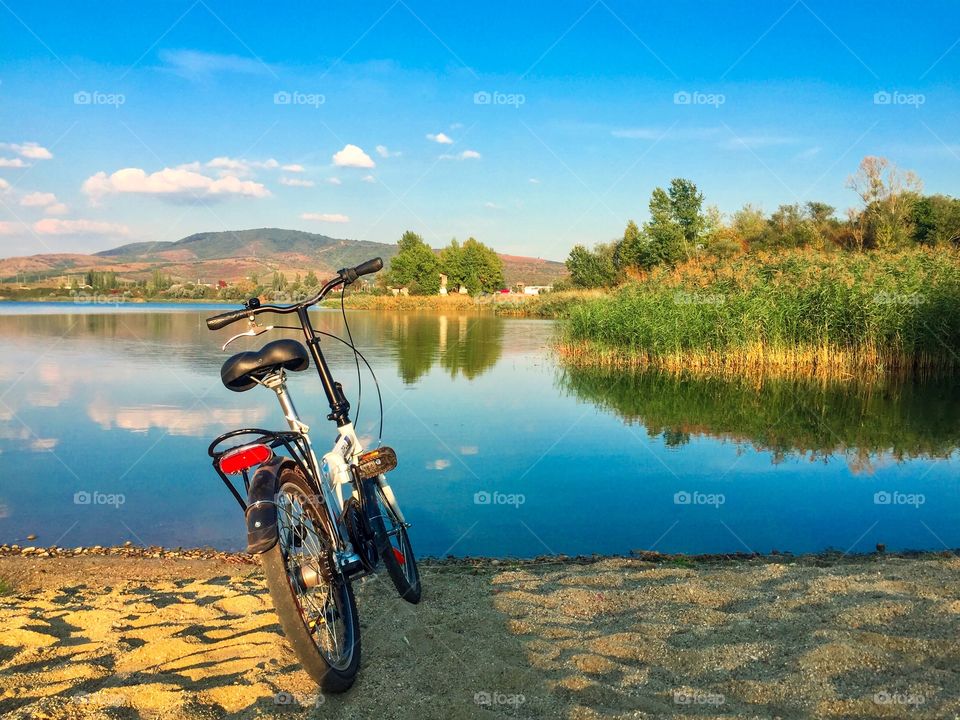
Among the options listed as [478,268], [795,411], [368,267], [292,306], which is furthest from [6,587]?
[478,268]

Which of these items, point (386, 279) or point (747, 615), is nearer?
point (747, 615)

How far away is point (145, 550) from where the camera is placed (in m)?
5.55

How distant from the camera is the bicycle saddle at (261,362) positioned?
3.13 meters

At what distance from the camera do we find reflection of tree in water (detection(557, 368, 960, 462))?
32.2ft

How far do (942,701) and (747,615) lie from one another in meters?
1.14

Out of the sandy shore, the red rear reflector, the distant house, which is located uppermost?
the distant house

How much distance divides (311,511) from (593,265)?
4771cm

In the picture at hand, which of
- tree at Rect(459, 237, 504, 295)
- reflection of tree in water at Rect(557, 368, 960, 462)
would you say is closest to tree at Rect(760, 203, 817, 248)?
reflection of tree in water at Rect(557, 368, 960, 462)

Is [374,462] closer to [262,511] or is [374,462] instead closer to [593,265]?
[262,511]

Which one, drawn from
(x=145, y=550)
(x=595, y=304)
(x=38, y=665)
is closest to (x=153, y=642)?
(x=38, y=665)

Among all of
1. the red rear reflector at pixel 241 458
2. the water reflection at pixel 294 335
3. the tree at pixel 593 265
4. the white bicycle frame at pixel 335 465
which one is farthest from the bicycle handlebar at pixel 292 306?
the tree at pixel 593 265

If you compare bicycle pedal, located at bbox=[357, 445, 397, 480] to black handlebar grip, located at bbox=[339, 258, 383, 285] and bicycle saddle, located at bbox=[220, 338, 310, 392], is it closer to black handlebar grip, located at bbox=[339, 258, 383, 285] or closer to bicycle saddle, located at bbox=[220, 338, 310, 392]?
bicycle saddle, located at bbox=[220, 338, 310, 392]

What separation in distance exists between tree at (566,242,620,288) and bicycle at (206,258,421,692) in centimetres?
3995

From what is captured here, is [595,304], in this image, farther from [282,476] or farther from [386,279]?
[386,279]
